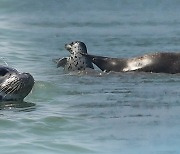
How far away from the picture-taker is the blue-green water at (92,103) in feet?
27.5

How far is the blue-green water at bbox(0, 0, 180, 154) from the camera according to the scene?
8.38m

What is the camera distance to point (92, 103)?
10906 millimetres

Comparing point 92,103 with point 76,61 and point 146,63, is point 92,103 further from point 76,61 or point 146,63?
point 76,61

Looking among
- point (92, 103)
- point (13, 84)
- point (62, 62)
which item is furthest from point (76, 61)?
point (13, 84)

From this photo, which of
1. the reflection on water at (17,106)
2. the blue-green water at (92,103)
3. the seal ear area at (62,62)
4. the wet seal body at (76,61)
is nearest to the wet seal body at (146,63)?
the wet seal body at (76,61)

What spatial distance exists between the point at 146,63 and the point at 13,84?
13.5ft

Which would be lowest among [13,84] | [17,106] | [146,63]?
[17,106]

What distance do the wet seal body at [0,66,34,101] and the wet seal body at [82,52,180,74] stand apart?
12.1 feet

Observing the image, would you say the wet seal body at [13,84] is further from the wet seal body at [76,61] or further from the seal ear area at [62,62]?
the seal ear area at [62,62]

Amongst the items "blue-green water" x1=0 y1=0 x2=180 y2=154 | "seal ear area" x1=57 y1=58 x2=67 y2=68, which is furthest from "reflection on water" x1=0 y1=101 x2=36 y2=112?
"seal ear area" x1=57 y1=58 x2=67 y2=68

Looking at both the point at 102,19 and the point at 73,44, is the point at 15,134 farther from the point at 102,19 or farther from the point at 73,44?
the point at 102,19

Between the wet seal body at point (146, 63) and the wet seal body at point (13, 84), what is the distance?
145 inches

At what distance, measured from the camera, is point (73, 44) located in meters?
15.1

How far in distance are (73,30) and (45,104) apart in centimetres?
1511
